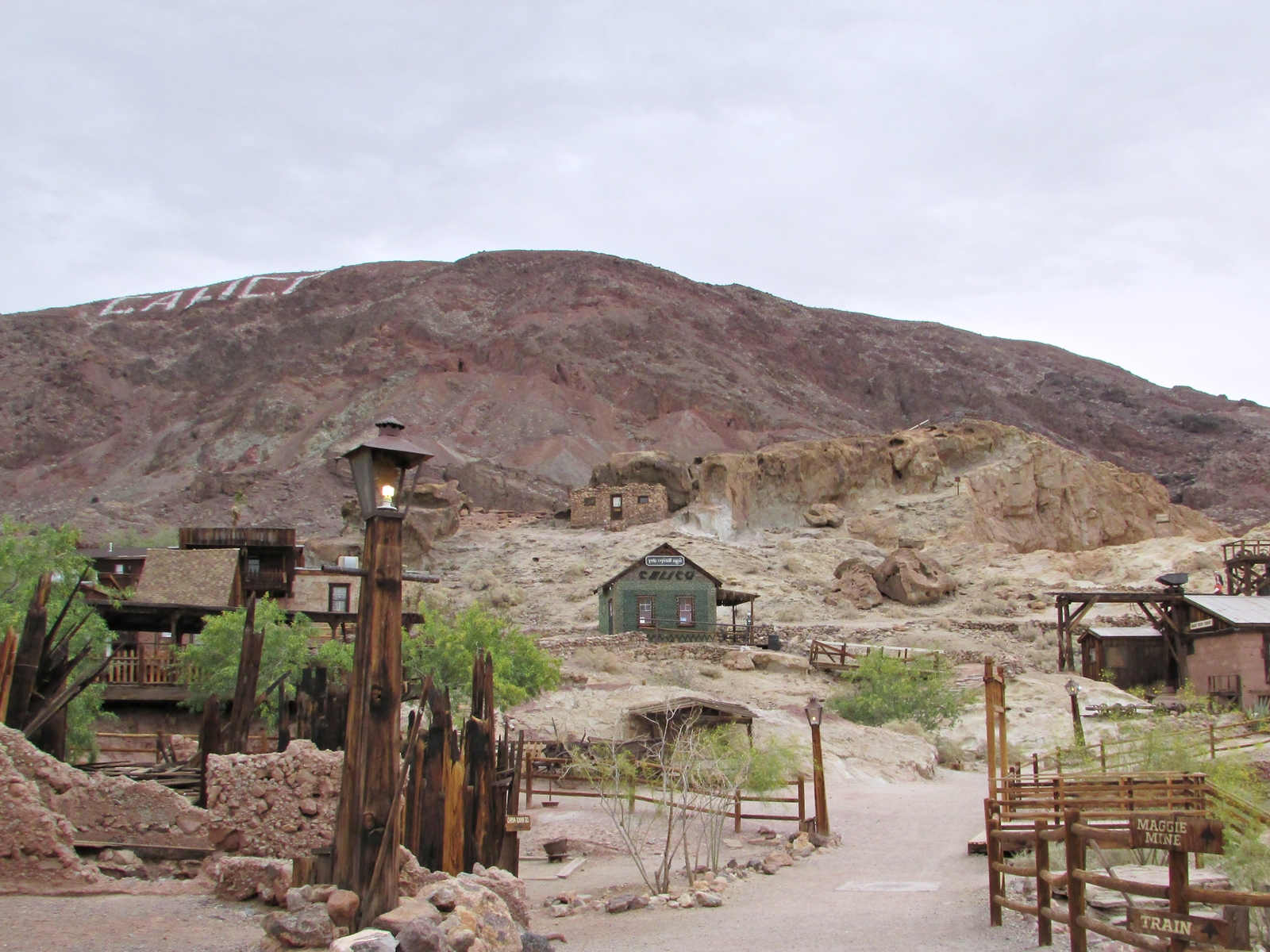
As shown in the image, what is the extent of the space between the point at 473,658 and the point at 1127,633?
23463 millimetres

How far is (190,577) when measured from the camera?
30.0 metres

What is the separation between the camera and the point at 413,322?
135m

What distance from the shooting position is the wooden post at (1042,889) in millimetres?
10266

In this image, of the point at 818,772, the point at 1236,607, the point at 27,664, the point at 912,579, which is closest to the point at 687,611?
the point at 912,579

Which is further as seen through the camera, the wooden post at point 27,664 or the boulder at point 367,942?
the wooden post at point 27,664

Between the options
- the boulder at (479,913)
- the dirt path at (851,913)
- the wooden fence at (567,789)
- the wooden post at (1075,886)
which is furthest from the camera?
the wooden fence at (567,789)

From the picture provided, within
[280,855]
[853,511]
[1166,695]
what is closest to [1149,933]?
[280,855]

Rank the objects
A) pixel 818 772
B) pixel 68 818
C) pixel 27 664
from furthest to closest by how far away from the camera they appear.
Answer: pixel 818 772, pixel 27 664, pixel 68 818

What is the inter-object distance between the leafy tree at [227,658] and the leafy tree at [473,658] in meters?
2.63

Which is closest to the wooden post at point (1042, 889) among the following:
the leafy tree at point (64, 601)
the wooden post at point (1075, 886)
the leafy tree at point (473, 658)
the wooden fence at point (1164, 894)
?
Answer: the wooden fence at point (1164, 894)

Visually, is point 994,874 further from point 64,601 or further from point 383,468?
point 64,601

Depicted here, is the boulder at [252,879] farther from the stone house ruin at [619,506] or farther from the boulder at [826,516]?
the boulder at [826,516]

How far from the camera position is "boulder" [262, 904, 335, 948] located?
820cm

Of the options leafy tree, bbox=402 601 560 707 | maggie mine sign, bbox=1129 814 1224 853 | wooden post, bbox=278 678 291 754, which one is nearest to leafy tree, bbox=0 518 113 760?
wooden post, bbox=278 678 291 754
